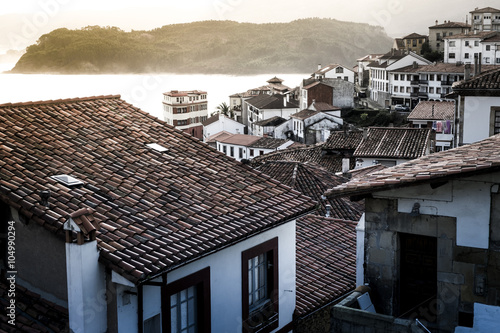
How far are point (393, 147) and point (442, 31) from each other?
268 feet

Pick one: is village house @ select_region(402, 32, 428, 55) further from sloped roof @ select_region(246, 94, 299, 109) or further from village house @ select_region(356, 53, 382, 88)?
sloped roof @ select_region(246, 94, 299, 109)

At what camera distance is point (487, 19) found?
405 feet

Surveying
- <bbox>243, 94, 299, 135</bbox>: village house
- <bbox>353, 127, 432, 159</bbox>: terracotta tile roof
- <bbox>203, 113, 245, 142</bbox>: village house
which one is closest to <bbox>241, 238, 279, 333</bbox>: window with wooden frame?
<bbox>353, 127, 432, 159</bbox>: terracotta tile roof

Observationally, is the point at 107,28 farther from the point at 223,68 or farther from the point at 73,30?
the point at 223,68

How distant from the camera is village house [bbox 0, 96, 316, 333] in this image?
7711 mm

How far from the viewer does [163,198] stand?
9.62 metres

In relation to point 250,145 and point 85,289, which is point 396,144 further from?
point 85,289

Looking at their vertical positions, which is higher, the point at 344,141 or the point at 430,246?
the point at 430,246

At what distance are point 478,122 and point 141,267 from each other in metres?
24.1

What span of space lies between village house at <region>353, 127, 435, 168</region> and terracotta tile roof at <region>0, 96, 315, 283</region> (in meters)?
30.7

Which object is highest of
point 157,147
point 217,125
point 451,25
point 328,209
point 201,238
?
point 451,25

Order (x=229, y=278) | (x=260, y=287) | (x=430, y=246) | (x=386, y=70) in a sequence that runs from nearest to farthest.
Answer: (x=430, y=246), (x=229, y=278), (x=260, y=287), (x=386, y=70)

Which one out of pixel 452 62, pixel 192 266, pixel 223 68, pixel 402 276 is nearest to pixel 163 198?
pixel 192 266

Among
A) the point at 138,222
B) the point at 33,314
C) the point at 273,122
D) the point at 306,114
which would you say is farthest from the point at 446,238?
the point at 273,122
